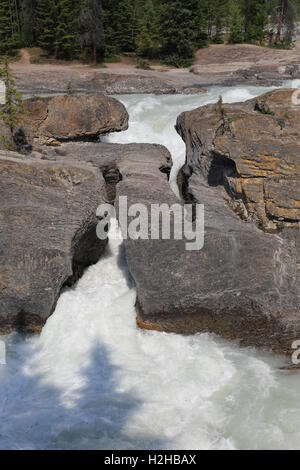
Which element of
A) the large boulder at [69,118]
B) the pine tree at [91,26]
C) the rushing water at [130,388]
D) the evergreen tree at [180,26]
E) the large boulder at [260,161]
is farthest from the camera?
the evergreen tree at [180,26]

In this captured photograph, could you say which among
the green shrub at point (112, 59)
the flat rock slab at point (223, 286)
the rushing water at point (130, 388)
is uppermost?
the green shrub at point (112, 59)

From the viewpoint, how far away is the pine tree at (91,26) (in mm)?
41906

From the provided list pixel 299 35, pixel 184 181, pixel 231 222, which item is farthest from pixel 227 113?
pixel 299 35

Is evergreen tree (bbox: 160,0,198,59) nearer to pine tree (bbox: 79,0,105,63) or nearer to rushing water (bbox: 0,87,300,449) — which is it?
pine tree (bbox: 79,0,105,63)

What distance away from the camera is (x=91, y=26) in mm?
42656

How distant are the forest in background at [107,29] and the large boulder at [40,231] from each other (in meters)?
35.3

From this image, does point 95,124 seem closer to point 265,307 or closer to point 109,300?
point 109,300

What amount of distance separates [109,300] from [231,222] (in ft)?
11.3

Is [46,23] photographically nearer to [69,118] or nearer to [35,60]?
[35,60]

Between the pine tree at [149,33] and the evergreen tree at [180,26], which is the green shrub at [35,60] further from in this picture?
the evergreen tree at [180,26]

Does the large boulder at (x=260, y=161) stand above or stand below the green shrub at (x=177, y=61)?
below

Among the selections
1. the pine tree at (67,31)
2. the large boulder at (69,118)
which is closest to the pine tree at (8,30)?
the pine tree at (67,31)

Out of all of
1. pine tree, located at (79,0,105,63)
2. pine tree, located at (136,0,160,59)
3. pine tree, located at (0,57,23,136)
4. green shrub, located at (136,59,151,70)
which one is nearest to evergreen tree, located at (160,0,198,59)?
pine tree, located at (136,0,160,59)

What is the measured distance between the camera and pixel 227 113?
45.5 ft
